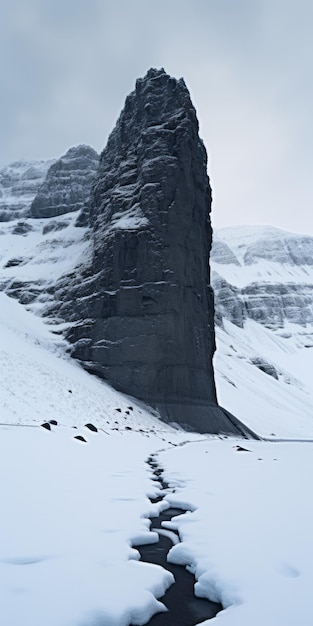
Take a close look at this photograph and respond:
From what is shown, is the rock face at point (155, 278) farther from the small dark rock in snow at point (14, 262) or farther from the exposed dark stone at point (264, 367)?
the exposed dark stone at point (264, 367)

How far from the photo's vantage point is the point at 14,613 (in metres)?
3.08

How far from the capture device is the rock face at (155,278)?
41.7 m

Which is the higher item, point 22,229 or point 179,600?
point 22,229

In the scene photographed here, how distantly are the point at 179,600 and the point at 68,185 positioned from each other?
Result: 296 feet

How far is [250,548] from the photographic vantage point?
4844 millimetres

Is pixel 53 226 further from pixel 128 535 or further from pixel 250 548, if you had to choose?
pixel 250 548

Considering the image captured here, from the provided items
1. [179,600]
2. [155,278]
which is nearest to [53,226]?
[155,278]

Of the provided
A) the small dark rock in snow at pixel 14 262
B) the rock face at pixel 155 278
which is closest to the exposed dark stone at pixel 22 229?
the small dark rock in snow at pixel 14 262

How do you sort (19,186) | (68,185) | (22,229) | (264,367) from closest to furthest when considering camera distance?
(22,229)
(68,185)
(264,367)
(19,186)

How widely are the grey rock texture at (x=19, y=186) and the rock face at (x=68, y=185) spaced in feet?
34.2

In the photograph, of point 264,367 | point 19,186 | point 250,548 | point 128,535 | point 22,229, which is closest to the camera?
point 250,548

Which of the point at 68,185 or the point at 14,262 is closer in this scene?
the point at 14,262

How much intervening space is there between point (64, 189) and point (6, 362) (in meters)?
66.3

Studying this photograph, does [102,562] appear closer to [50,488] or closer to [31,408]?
[50,488]
